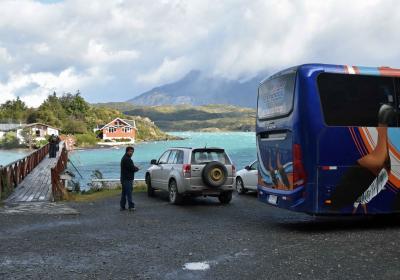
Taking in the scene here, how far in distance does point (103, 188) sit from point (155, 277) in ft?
52.1

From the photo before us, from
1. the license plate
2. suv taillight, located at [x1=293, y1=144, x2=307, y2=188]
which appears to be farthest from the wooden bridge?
suv taillight, located at [x1=293, y1=144, x2=307, y2=188]

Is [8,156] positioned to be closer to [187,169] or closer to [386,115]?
[187,169]

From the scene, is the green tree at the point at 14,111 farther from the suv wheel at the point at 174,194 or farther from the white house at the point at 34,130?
the suv wheel at the point at 174,194

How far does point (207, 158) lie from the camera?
52.7 ft

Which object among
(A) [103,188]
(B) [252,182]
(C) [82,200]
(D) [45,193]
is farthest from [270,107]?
(A) [103,188]

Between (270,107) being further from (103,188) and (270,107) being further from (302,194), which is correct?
(103,188)

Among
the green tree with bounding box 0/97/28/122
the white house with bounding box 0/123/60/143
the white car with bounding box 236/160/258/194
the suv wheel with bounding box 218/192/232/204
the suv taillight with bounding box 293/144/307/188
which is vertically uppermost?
the green tree with bounding box 0/97/28/122

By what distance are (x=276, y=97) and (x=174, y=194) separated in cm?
613

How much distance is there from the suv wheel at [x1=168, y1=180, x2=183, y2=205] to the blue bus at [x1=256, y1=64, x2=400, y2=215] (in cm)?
538

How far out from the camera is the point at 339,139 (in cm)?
1074

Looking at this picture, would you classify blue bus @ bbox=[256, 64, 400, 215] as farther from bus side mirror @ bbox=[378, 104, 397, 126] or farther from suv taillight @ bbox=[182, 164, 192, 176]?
suv taillight @ bbox=[182, 164, 192, 176]

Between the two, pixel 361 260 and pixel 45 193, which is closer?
pixel 361 260

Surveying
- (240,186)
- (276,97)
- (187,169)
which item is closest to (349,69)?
(276,97)

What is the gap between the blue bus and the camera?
10.7 m
